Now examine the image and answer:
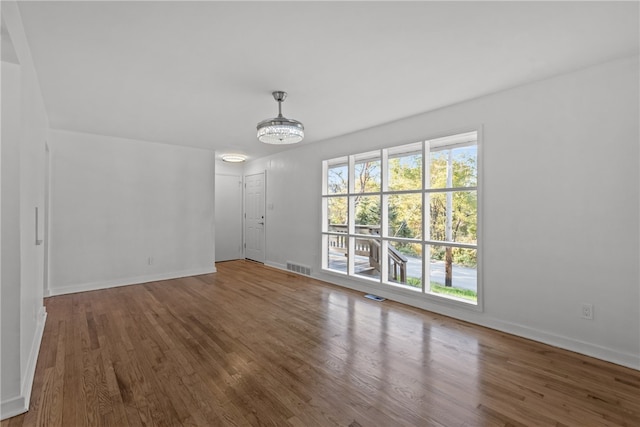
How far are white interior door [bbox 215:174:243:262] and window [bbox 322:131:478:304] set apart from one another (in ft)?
10.4

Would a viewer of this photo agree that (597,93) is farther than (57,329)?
No

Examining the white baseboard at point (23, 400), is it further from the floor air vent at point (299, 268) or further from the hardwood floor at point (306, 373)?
the floor air vent at point (299, 268)

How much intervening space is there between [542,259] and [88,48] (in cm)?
435

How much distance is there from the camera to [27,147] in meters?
2.15

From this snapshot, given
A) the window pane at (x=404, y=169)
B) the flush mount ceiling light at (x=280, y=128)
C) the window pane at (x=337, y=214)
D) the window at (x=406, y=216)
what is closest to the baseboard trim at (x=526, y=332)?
the window at (x=406, y=216)

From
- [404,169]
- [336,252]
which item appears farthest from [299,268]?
[404,169]

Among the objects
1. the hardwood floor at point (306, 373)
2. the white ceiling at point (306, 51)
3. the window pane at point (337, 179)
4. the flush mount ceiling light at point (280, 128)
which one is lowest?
the hardwood floor at point (306, 373)

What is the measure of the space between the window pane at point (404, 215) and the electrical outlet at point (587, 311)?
2.10m

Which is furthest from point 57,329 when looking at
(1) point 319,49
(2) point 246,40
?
(1) point 319,49

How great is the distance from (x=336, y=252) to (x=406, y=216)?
1523mm

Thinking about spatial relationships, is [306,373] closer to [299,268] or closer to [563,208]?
[563,208]

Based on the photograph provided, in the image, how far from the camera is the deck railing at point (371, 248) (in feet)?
Result: 15.6

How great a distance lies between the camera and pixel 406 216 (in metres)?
4.57

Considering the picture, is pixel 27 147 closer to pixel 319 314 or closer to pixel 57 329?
pixel 57 329
